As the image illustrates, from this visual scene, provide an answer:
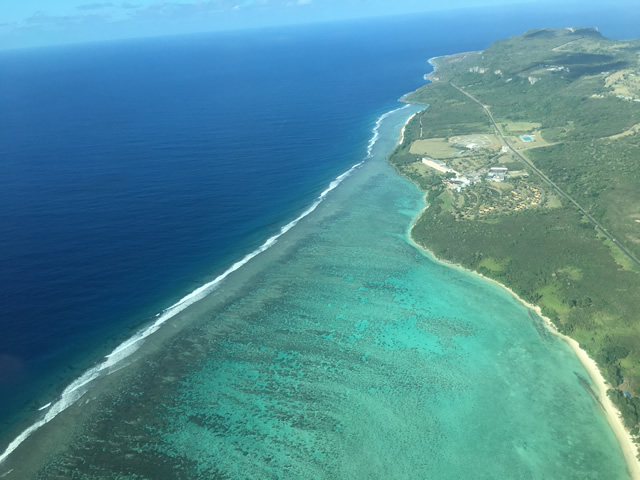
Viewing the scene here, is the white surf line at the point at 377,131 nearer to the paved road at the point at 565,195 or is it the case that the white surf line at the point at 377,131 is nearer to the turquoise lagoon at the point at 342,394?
the paved road at the point at 565,195

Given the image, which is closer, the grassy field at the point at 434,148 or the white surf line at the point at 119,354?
the white surf line at the point at 119,354

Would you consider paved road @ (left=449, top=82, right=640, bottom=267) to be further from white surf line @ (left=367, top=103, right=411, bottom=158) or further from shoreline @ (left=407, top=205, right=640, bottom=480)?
white surf line @ (left=367, top=103, right=411, bottom=158)

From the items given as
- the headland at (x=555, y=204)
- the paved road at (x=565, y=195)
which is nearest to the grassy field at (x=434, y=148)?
the headland at (x=555, y=204)

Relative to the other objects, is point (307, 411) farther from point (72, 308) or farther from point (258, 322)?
point (72, 308)

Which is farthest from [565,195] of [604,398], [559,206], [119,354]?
[119,354]

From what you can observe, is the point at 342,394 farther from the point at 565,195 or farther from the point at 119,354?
the point at 565,195

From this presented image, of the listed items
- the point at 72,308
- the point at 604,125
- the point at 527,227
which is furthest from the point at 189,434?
the point at 604,125
